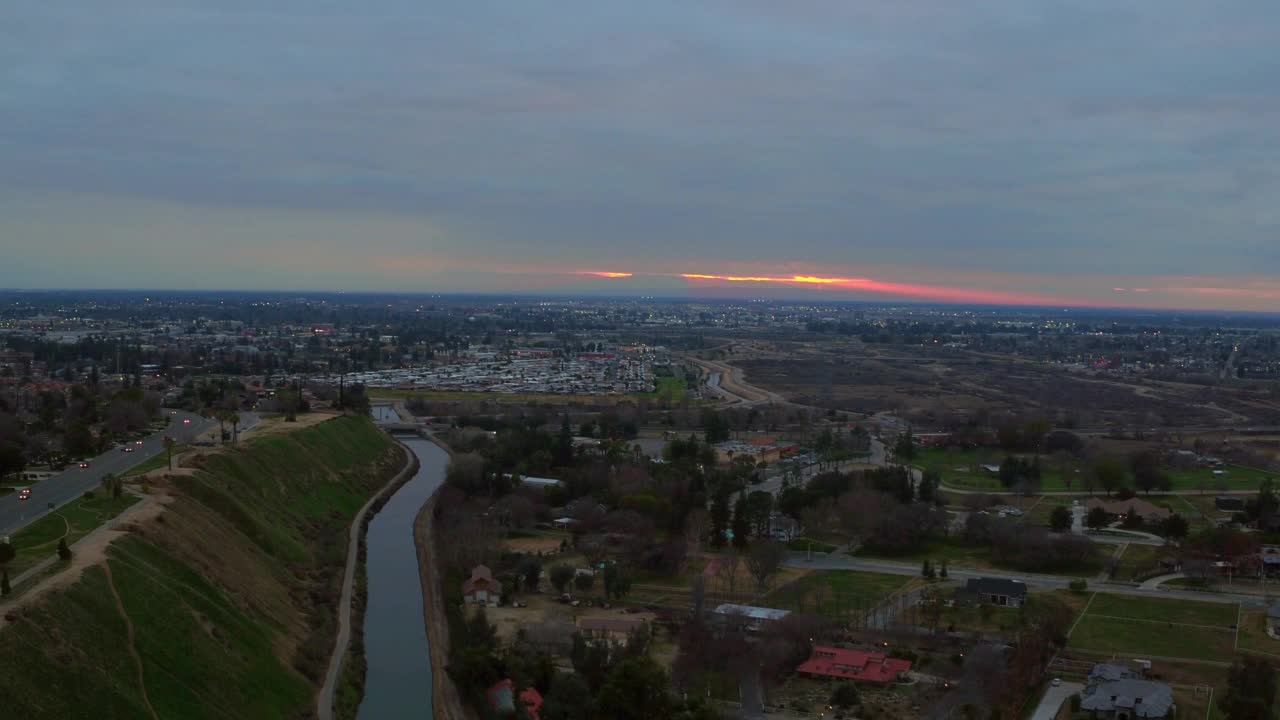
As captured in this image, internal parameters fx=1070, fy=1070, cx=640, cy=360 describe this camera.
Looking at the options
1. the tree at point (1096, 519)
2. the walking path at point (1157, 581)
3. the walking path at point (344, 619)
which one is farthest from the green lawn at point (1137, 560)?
the walking path at point (344, 619)

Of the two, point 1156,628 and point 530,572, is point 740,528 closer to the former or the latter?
point 530,572

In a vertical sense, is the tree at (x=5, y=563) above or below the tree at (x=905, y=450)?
above

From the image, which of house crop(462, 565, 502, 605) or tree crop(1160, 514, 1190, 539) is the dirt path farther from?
tree crop(1160, 514, 1190, 539)

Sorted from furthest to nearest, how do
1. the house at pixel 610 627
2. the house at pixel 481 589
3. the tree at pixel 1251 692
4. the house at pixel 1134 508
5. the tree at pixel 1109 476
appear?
the tree at pixel 1109 476 < the house at pixel 1134 508 < the house at pixel 481 589 < the house at pixel 610 627 < the tree at pixel 1251 692

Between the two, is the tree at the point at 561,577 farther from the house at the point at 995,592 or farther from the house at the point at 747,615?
the house at the point at 995,592

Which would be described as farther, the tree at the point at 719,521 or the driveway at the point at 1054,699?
the tree at the point at 719,521

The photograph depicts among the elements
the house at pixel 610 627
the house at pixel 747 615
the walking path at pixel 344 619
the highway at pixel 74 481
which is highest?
the highway at pixel 74 481

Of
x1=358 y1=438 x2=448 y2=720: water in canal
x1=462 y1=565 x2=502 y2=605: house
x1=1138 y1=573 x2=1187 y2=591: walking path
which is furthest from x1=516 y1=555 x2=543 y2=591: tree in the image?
x1=1138 y1=573 x2=1187 y2=591: walking path

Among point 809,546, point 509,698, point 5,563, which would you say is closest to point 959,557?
point 809,546
